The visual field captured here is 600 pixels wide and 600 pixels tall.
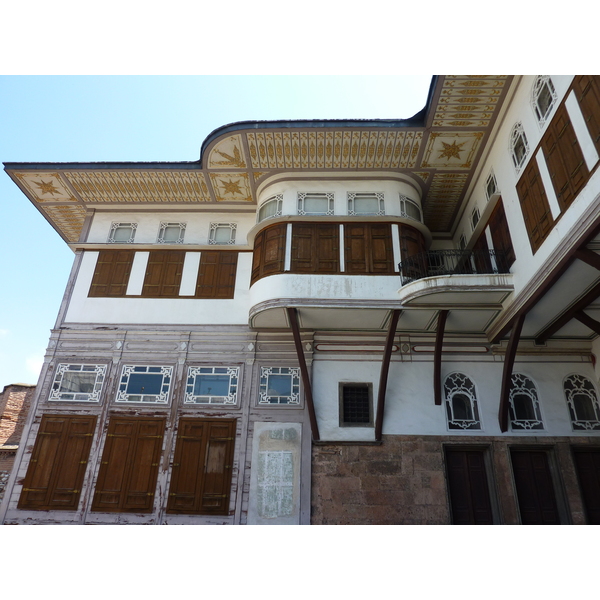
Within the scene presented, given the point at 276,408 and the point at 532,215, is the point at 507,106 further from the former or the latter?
the point at 276,408

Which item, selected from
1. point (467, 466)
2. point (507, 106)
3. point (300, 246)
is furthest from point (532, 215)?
point (467, 466)

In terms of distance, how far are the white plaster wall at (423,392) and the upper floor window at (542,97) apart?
489 cm

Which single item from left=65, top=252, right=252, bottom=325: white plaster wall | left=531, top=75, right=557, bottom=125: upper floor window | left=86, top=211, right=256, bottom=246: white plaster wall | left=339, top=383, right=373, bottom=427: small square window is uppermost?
left=86, top=211, right=256, bottom=246: white plaster wall

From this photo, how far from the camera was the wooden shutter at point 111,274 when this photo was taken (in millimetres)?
10734

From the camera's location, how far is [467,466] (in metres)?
9.20

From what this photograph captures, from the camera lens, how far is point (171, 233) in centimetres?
1149

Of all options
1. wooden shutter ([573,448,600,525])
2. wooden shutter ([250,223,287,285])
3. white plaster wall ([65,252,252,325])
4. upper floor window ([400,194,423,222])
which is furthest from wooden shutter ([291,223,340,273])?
wooden shutter ([573,448,600,525])

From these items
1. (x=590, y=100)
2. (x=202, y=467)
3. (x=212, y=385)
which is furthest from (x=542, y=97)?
(x=202, y=467)

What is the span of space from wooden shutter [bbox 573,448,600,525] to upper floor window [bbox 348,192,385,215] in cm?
623

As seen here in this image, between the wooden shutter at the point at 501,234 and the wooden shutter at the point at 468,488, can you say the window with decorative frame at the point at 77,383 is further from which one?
the wooden shutter at the point at 501,234

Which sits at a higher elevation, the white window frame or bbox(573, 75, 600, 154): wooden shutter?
the white window frame

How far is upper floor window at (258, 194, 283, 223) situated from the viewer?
10.3m

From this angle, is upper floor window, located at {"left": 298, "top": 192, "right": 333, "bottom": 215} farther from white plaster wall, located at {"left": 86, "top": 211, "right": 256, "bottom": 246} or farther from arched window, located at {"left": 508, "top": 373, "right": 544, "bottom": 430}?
arched window, located at {"left": 508, "top": 373, "right": 544, "bottom": 430}

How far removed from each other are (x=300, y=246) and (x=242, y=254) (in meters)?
1.93
